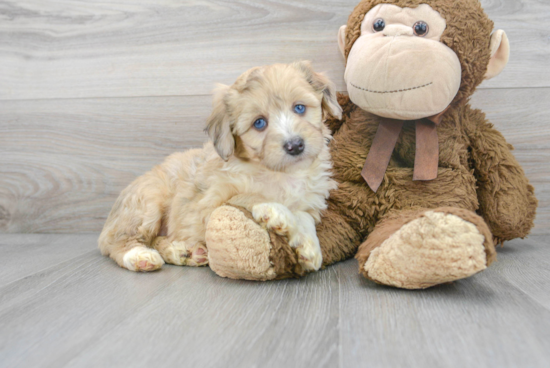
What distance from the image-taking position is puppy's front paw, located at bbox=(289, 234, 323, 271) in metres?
1.47

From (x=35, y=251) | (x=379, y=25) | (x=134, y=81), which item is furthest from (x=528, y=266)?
(x=35, y=251)

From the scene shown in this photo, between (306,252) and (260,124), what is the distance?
1.62ft

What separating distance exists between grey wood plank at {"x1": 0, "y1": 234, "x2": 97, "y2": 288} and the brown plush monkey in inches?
34.5

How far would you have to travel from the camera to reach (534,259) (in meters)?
1.74

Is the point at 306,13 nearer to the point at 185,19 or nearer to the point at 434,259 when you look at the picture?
the point at 185,19

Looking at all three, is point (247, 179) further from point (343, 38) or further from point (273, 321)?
point (343, 38)

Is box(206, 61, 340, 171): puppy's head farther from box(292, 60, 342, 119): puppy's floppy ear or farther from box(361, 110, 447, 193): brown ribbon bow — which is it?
box(361, 110, 447, 193): brown ribbon bow

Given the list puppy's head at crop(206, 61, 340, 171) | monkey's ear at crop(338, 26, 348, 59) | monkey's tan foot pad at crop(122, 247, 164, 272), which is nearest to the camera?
puppy's head at crop(206, 61, 340, 171)

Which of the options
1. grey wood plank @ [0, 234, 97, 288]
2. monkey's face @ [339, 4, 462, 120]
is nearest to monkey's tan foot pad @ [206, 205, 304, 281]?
monkey's face @ [339, 4, 462, 120]

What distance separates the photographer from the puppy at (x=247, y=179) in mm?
1482

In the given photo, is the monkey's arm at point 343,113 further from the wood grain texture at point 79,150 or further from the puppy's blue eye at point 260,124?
the wood grain texture at point 79,150

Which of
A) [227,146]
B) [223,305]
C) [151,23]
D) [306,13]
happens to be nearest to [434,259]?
[223,305]

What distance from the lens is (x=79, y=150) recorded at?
2502 mm

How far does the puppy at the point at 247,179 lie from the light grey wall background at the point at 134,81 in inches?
23.0
